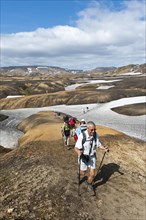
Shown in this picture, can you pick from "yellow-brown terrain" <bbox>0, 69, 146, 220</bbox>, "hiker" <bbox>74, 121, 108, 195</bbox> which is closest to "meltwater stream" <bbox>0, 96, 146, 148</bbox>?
"yellow-brown terrain" <bbox>0, 69, 146, 220</bbox>

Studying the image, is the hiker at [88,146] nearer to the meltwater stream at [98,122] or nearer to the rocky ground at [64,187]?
the rocky ground at [64,187]

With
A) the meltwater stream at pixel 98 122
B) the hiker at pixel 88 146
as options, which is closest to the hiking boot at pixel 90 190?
the hiker at pixel 88 146

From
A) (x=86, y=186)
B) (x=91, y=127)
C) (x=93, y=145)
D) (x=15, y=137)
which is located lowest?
(x=15, y=137)

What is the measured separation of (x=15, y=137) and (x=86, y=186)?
3322 cm

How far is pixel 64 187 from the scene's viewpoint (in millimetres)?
16188

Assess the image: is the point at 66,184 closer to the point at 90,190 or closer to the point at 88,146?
the point at 90,190

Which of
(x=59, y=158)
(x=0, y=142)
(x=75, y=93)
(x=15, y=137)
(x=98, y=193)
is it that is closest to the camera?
(x=98, y=193)

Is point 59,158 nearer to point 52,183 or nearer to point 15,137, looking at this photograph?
point 52,183

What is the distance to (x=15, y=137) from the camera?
48125 millimetres

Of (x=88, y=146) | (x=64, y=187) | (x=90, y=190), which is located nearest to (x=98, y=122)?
(x=64, y=187)

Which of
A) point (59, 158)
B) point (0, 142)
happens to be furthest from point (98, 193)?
point (0, 142)

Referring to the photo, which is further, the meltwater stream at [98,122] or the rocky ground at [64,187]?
the meltwater stream at [98,122]

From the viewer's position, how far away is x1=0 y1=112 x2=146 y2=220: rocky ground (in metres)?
13.9

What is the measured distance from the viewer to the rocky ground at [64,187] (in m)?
13.9
